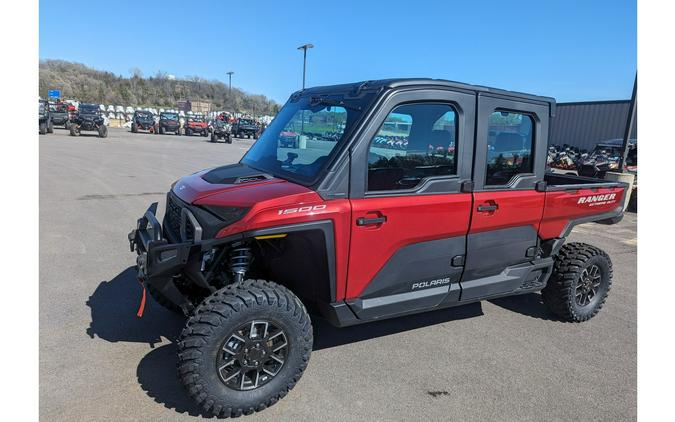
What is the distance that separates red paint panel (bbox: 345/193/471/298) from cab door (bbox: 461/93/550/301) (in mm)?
299

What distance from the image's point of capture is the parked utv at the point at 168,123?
125 feet

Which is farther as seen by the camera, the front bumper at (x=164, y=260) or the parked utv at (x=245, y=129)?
the parked utv at (x=245, y=129)

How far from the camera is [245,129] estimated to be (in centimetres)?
3962

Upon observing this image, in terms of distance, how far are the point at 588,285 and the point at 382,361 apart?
2437mm

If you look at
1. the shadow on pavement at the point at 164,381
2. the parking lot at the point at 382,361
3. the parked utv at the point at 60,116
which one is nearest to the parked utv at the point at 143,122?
the parked utv at the point at 60,116

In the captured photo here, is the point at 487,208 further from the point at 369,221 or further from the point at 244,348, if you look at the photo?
the point at 244,348

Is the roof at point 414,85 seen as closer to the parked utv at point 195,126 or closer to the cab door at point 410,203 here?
the cab door at point 410,203

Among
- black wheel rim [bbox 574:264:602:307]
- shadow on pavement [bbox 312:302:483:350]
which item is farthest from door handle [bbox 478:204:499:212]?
black wheel rim [bbox 574:264:602:307]

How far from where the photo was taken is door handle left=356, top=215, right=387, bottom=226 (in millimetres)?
3062

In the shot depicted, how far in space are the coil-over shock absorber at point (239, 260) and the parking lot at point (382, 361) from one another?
0.90 metres

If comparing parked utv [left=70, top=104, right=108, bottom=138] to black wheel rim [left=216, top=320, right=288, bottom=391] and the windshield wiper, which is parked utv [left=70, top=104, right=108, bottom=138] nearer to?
the windshield wiper

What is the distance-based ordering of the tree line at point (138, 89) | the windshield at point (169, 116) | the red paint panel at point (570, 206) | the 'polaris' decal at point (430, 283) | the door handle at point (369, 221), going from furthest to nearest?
1. the tree line at point (138, 89)
2. the windshield at point (169, 116)
3. the red paint panel at point (570, 206)
4. the 'polaris' decal at point (430, 283)
5. the door handle at point (369, 221)

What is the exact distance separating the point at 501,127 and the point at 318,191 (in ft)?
5.82

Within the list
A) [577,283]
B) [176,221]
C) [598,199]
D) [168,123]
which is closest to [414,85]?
[176,221]
